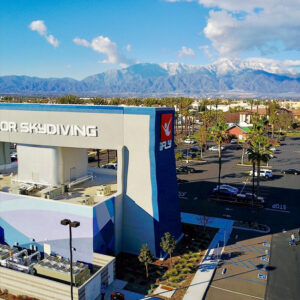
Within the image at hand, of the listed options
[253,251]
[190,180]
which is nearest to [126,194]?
[253,251]

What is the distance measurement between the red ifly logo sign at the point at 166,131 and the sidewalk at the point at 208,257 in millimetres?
10178

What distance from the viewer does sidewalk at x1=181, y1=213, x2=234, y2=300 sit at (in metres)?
22.1

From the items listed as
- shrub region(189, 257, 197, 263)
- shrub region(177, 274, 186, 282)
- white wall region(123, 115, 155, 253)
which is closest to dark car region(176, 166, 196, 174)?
white wall region(123, 115, 155, 253)

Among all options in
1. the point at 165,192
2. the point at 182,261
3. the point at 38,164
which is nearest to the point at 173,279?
the point at 182,261

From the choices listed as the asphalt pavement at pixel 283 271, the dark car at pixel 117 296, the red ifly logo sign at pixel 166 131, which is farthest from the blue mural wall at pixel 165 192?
the asphalt pavement at pixel 283 271

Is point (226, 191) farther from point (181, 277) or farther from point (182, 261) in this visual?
point (181, 277)

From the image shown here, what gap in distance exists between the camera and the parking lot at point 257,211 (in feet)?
74.4

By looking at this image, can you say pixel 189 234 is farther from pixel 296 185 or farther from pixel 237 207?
pixel 296 185

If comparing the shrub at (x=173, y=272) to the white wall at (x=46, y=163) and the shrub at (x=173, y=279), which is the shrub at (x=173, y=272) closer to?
the shrub at (x=173, y=279)

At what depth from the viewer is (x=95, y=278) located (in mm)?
21188

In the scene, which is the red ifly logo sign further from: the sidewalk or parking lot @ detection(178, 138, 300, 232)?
parking lot @ detection(178, 138, 300, 232)

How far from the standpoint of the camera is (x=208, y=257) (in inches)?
1062

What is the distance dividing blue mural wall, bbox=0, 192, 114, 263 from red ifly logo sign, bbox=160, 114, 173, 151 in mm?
6600

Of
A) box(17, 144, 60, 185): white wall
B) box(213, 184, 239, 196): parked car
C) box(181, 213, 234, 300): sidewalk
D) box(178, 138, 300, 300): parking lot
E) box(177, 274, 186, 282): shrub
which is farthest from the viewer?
box(213, 184, 239, 196): parked car
